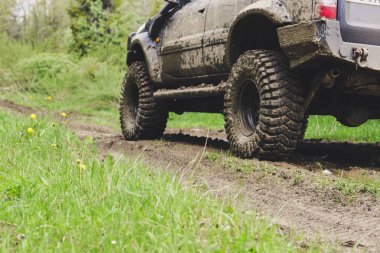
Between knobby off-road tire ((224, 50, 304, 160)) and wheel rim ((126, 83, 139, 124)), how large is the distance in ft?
9.00

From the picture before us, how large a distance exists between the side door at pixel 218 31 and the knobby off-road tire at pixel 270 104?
0.44 m

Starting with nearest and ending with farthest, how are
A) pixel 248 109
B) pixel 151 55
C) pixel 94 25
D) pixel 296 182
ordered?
pixel 296 182
pixel 248 109
pixel 151 55
pixel 94 25

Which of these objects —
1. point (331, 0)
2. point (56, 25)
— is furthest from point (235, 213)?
point (56, 25)

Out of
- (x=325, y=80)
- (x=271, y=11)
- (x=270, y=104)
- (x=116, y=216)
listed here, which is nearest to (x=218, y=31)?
(x=271, y=11)

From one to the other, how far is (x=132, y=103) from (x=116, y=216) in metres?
5.59

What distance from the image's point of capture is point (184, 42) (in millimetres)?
6938

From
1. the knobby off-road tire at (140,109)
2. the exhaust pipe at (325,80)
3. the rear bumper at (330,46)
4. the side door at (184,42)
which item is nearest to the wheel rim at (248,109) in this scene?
the exhaust pipe at (325,80)

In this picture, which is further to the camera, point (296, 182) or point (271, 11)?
point (271, 11)

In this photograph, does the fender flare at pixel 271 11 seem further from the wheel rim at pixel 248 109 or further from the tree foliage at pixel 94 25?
the tree foliage at pixel 94 25

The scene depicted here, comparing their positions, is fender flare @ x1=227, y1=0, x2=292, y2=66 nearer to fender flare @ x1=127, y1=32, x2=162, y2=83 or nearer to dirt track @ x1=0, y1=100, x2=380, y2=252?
dirt track @ x1=0, y1=100, x2=380, y2=252

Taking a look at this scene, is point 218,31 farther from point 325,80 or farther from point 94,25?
point 94,25

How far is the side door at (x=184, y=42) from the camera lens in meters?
6.66

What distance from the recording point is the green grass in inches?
102

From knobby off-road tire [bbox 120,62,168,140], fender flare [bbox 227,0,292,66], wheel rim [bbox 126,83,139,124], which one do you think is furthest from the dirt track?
fender flare [bbox 227,0,292,66]
